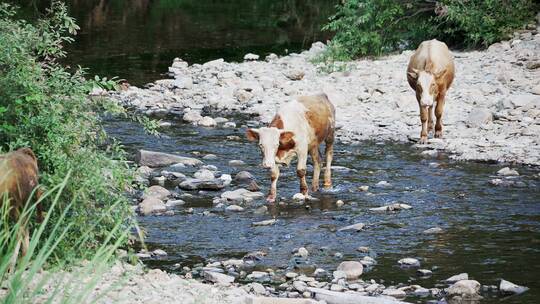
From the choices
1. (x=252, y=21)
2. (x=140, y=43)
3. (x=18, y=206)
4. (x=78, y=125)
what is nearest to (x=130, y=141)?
(x=78, y=125)

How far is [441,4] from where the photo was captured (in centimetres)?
2461

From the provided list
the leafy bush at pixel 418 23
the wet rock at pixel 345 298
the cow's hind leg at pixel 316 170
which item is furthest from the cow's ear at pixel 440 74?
the wet rock at pixel 345 298

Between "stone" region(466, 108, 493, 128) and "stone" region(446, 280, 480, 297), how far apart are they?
29.1 feet

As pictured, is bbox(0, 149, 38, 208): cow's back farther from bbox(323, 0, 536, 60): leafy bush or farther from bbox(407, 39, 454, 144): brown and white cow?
bbox(323, 0, 536, 60): leafy bush

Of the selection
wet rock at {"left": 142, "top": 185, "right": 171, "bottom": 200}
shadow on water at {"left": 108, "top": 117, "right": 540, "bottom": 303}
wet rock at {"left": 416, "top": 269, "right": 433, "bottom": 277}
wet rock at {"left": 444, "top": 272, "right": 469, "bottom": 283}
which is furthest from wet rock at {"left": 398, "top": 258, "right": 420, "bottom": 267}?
wet rock at {"left": 142, "top": 185, "right": 171, "bottom": 200}

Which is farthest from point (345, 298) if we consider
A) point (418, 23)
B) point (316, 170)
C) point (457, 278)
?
point (418, 23)

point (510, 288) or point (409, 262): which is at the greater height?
point (510, 288)

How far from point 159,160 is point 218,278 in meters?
6.61

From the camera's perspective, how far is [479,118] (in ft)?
60.5

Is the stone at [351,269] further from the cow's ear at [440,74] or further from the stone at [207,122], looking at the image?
the stone at [207,122]

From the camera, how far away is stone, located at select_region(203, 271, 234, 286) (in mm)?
9906

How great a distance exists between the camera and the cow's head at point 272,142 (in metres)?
13.3

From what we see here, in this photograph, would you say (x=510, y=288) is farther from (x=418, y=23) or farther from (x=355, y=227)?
(x=418, y=23)

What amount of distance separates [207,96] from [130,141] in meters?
4.98
